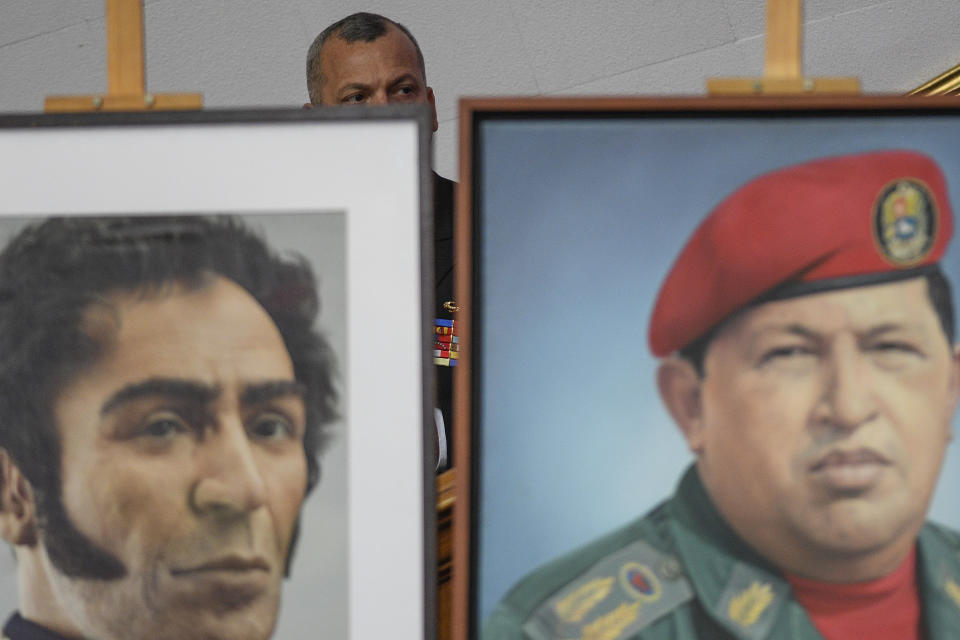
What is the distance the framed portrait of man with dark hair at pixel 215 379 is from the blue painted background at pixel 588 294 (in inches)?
2.3

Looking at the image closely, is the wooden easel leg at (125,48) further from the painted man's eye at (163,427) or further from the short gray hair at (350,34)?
the short gray hair at (350,34)

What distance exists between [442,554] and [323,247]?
0.27m

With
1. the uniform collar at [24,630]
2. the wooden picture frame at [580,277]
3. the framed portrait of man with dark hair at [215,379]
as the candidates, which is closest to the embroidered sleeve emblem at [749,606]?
the wooden picture frame at [580,277]

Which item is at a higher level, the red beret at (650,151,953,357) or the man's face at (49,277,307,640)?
the red beret at (650,151,953,357)

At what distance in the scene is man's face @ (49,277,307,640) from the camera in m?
0.94

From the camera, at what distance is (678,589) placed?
0.93m

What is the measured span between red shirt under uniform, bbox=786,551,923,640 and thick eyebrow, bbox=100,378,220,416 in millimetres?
465

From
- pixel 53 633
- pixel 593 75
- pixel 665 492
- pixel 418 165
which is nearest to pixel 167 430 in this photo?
pixel 53 633

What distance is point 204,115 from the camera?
97cm

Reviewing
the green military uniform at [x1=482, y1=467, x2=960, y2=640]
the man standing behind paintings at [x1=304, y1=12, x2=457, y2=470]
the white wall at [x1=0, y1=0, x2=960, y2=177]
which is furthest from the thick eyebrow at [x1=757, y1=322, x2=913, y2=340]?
the white wall at [x1=0, y1=0, x2=960, y2=177]

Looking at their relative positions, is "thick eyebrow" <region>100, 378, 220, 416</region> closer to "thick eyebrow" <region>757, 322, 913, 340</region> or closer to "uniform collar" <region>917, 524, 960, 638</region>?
"thick eyebrow" <region>757, 322, 913, 340</region>

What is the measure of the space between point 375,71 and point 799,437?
3.11ft

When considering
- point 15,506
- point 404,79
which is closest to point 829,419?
point 15,506

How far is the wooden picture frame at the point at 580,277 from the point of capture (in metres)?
0.94
